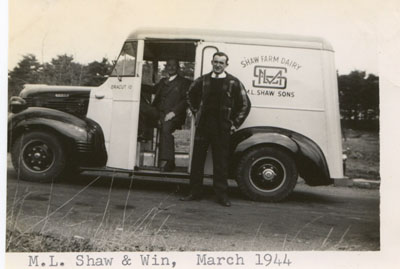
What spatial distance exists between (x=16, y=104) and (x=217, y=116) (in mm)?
1629

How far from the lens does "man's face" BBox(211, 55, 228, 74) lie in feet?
15.3

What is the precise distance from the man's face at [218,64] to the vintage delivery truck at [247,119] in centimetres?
7

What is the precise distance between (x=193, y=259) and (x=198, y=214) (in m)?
0.38

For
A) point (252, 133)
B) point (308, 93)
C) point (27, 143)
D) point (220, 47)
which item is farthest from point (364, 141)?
→ point (27, 143)

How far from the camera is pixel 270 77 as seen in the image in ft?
15.5

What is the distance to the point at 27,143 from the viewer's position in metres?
4.63

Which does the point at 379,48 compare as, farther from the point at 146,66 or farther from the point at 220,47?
the point at 146,66

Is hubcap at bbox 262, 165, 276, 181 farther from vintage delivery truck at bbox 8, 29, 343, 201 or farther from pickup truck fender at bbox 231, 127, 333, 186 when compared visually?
pickup truck fender at bbox 231, 127, 333, 186

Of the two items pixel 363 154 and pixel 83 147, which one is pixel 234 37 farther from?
pixel 83 147

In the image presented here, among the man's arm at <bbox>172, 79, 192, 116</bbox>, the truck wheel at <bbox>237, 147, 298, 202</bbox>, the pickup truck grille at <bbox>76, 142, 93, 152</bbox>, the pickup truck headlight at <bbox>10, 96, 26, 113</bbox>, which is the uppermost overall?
the man's arm at <bbox>172, 79, 192, 116</bbox>

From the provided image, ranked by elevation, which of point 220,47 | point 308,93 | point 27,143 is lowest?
point 27,143

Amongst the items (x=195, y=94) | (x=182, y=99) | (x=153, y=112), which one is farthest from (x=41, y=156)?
(x=195, y=94)

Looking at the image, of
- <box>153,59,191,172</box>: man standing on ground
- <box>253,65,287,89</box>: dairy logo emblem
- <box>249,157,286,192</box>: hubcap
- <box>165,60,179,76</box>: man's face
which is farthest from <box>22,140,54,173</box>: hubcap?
<box>253,65,287,89</box>: dairy logo emblem

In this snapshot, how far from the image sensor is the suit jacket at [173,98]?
16.1ft
